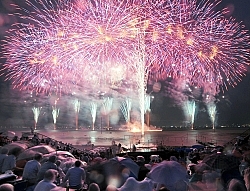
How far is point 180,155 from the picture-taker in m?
26.3

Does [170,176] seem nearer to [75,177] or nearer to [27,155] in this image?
[75,177]

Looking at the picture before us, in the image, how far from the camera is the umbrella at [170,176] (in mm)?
9539

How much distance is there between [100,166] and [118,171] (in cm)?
75

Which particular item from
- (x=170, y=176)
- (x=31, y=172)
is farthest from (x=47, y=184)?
(x=170, y=176)

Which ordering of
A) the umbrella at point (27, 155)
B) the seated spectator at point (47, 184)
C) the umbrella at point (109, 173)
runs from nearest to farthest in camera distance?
the seated spectator at point (47, 184)
the umbrella at point (109, 173)
the umbrella at point (27, 155)

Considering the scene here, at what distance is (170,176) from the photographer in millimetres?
9609

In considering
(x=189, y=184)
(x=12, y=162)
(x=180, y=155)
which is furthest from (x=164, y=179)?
(x=180, y=155)

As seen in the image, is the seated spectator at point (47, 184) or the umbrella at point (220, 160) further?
the umbrella at point (220, 160)

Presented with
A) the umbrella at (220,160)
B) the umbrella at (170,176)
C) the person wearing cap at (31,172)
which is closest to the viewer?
the umbrella at (170,176)

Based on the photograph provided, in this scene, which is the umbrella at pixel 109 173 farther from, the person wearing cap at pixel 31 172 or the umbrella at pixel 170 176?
the person wearing cap at pixel 31 172

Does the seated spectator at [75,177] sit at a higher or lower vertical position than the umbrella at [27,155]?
lower

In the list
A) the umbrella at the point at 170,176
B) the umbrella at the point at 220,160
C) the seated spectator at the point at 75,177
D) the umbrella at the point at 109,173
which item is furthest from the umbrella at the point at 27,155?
the umbrella at the point at 220,160

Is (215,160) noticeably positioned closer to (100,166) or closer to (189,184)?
(189,184)

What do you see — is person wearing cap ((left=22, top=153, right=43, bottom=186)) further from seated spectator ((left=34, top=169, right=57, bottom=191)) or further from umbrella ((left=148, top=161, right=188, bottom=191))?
umbrella ((left=148, top=161, right=188, bottom=191))
